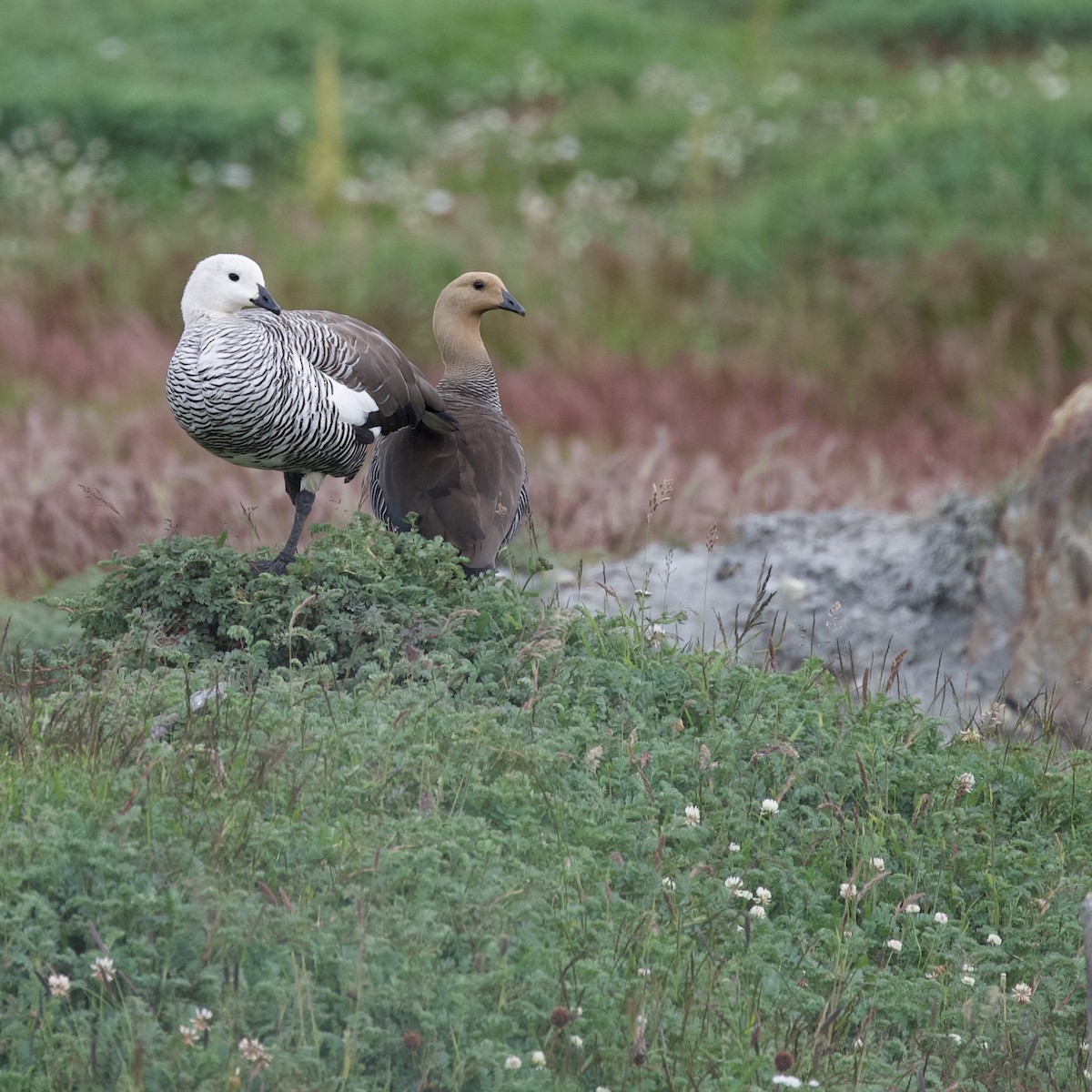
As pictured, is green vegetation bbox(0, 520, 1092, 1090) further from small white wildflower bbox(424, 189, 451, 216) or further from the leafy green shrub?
small white wildflower bbox(424, 189, 451, 216)

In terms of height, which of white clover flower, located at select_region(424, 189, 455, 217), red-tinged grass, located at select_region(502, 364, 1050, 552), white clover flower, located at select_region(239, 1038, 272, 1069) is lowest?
red-tinged grass, located at select_region(502, 364, 1050, 552)

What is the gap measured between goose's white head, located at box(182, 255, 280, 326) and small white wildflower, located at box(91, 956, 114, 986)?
2.43 meters

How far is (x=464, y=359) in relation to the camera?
6047 millimetres

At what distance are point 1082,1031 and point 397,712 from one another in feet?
6.05

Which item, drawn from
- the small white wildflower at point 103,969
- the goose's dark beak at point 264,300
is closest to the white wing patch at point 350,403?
the goose's dark beak at point 264,300

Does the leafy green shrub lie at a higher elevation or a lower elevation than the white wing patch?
lower

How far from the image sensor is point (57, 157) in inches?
659

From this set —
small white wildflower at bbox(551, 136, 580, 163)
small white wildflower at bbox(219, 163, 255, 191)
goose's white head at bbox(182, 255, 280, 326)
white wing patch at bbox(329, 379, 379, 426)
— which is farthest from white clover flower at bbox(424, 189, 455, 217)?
goose's white head at bbox(182, 255, 280, 326)

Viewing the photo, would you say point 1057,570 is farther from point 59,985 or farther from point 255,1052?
point 59,985

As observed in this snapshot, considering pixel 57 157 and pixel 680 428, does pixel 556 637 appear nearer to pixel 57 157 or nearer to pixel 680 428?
pixel 680 428

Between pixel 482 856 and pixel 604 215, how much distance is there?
11667mm

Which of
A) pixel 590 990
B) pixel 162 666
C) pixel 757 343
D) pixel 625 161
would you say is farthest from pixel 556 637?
pixel 625 161

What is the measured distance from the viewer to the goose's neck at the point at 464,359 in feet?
19.8

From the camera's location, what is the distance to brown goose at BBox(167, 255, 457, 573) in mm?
4852
